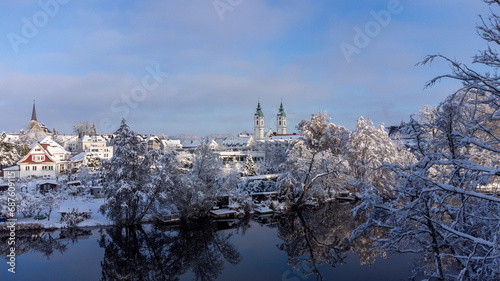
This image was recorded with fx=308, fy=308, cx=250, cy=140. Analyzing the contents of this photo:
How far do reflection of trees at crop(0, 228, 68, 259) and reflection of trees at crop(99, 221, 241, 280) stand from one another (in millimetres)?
2435

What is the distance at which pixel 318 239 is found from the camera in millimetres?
19562

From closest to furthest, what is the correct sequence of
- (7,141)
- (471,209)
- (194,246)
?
1. (471,209)
2. (194,246)
3. (7,141)

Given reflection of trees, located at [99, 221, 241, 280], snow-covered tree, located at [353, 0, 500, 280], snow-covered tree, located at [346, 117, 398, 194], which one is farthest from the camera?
snow-covered tree, located at [346, 117, 398, 194]

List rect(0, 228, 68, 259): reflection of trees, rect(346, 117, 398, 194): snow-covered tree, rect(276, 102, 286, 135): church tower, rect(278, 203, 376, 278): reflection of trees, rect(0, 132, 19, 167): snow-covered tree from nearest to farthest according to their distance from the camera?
rect(278, 203, 376, 278): reflection of trees → rect(0, 228, 68, 259): reflection of trees → rect(346, 117, 398, 194): snow-covered tree → rect(0, 132, 19, 167): snow-covered tree → rect(276, 102, 286, 135): church tower

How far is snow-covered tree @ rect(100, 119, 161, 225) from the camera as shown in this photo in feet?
71.6

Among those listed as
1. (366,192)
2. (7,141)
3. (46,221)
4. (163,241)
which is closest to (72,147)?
(7,141)

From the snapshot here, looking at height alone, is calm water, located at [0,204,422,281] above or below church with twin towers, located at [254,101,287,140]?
below

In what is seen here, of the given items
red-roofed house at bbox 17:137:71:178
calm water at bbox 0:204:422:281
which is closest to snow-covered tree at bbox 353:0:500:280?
calm water at bbox 0:204:422:281

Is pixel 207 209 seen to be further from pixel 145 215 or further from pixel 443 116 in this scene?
pixel 443 116

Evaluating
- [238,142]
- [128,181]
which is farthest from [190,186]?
[238,142]

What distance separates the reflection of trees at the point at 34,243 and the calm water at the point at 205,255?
52 millimetres

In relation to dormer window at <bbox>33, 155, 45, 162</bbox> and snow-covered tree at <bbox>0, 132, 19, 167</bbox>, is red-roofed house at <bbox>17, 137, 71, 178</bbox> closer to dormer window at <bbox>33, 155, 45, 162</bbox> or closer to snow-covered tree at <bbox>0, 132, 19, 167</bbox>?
dormer window at <bbox>33, 155, 45, 162</bbox>

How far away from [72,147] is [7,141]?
38.6 m

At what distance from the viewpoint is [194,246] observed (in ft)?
59.6
